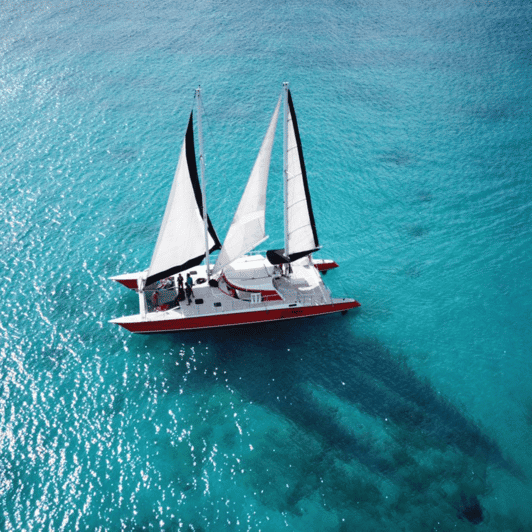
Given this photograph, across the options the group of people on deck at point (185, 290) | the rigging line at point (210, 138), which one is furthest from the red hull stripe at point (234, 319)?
the rigging line at point (210, 138)

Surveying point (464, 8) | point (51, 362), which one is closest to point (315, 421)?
point (51, 362)

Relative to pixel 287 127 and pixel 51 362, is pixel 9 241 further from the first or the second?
pixel 287 127

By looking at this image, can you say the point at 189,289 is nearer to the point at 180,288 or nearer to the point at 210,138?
→ the point at 180,288

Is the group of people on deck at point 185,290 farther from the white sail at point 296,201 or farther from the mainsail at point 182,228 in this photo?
the white sail at point 296,201

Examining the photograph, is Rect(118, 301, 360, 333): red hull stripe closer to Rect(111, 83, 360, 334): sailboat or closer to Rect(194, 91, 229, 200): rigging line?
Rect(111, 83, 360, 334): sailboat

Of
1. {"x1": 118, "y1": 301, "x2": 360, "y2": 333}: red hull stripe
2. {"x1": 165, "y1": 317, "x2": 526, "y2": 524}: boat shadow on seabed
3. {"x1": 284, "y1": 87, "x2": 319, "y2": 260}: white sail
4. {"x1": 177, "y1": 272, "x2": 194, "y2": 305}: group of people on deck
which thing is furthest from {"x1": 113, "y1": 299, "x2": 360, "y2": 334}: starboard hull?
{"x1": 284, "y1": 87, "x2": 319, "y2": 260}: white sail

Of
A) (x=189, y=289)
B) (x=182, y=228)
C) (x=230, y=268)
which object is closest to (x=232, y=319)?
(x=189, y=289)
